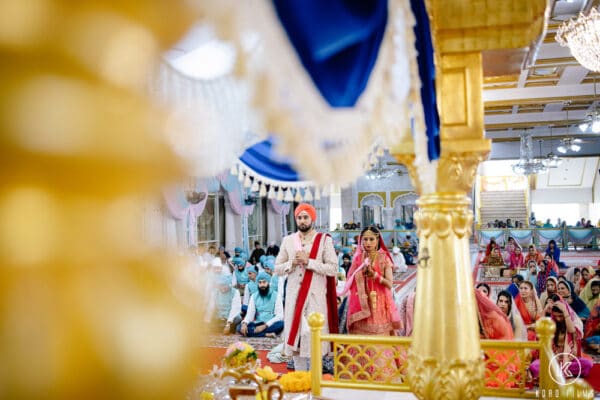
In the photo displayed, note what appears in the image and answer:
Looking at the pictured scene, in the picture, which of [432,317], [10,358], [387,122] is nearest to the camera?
[10,358]

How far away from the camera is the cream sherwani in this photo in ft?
11.9

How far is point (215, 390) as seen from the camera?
2195mm

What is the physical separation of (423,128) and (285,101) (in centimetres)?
103

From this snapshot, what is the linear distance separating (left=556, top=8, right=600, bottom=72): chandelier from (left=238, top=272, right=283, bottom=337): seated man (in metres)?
4.11

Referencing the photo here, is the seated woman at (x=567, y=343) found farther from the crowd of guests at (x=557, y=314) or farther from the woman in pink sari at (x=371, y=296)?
the woman in pink sari at (x=371, y=296)

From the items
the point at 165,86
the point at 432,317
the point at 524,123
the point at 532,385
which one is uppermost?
the point at 524,123

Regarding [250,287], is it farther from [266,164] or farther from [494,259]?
[494,259]

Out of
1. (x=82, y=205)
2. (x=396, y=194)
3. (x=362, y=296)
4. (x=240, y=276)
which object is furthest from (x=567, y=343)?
(x=396, y=194)

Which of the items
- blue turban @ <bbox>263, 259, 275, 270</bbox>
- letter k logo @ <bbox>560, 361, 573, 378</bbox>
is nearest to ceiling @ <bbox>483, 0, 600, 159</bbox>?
letter k logo @ <bbox>560, 361, 573, 378</bbox>

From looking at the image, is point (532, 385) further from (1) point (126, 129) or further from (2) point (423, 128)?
(1) point (126, 129)

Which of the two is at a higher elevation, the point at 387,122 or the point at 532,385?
the point at 387,122

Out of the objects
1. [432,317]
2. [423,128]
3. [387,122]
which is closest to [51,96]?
[387,122]

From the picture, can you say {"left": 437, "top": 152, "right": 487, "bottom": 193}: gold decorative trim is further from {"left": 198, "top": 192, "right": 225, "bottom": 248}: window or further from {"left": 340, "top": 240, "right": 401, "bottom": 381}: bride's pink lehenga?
{"left": 198, "top": 192, "right": 225, "bottom": 248}: window

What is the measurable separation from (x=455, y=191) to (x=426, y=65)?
0.68 m
